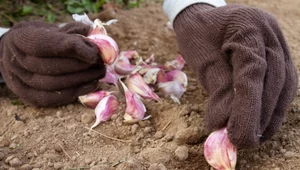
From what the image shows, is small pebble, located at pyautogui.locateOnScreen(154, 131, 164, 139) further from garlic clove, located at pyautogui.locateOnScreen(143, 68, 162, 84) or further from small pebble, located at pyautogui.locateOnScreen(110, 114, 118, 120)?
garlic clove, located at pyautogui.locateOnScreen(143, 68, 162, 84)

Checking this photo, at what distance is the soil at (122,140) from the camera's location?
1.23 meters

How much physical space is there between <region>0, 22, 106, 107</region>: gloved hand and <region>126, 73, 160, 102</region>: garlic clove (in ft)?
0.29

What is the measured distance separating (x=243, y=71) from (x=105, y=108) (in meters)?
0.45

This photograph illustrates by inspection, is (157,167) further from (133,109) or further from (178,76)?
(178,76)

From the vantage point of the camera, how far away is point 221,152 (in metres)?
1.13

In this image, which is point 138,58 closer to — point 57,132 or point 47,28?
point 47,28

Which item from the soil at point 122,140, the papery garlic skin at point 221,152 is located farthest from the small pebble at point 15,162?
the papery garlic skin at point 221,152

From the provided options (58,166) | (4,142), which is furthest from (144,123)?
(4,142)

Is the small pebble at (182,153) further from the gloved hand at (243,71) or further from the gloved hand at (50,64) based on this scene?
the gloved hand at (50,64)

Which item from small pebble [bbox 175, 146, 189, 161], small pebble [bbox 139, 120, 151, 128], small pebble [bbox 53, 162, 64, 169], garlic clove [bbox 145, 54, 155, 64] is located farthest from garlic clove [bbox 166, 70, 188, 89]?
small pebble [bbox 53, 162, 64, 169]

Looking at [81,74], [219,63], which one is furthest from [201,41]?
[81,74]

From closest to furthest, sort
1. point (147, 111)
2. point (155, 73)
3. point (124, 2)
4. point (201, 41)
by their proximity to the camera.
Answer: point (201, 41) → point (147, 111) → point (155, 73) → point (124, 2)

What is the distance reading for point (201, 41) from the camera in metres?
1.34

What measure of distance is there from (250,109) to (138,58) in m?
0.73
